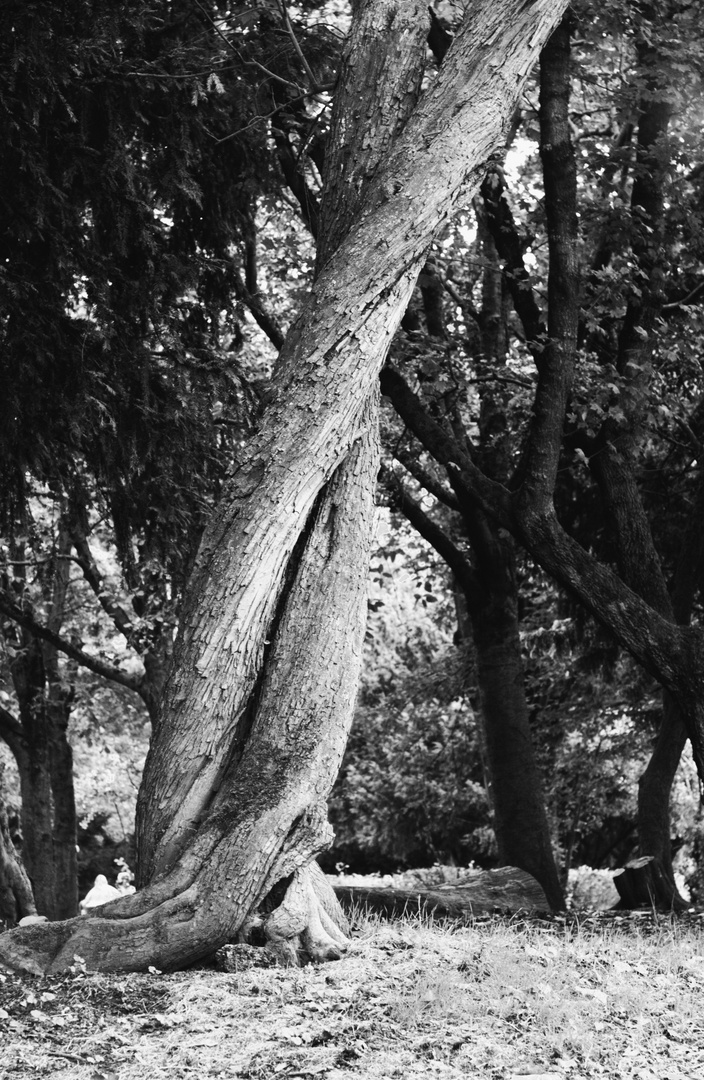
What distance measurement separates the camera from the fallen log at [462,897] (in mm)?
8172

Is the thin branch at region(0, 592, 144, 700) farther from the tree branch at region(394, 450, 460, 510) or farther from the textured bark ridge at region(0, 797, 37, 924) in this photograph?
the tree branch at region(394, 450, 460, 510)

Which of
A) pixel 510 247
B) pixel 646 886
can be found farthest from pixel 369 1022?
pixel 510 247

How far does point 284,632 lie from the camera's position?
551 centimetres

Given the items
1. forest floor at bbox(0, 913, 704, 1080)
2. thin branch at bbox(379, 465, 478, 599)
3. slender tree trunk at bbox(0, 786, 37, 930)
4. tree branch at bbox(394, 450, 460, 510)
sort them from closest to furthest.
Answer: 1. forest floor at bbox(0, 913, 704, 1080)
2. tree branch at bbox(394, 450, 460, 510)
3. thin branch at bbox(379, 465, 478, 599)
4. slender tree trunk at bbox(0, 786, 37, 930)

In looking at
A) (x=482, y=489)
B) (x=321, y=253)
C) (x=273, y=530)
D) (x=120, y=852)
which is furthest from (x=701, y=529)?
(x=120, y=852)

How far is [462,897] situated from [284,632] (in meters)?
4.01

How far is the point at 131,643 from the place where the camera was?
523 inches

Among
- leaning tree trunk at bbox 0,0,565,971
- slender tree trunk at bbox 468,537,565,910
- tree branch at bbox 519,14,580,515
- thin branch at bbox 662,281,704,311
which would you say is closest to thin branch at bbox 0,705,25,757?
slender tree trunk at bbox 468,537,565,910

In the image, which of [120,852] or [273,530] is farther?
[120,852]

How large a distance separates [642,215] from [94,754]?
16154 millimetres

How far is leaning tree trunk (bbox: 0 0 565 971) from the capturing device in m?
4.86

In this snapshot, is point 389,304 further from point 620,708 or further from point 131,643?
point 620,708

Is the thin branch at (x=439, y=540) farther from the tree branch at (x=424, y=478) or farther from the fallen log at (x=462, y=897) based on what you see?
the fallen log at (x=462, y=897)

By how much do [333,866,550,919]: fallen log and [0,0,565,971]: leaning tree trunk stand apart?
2.88m
